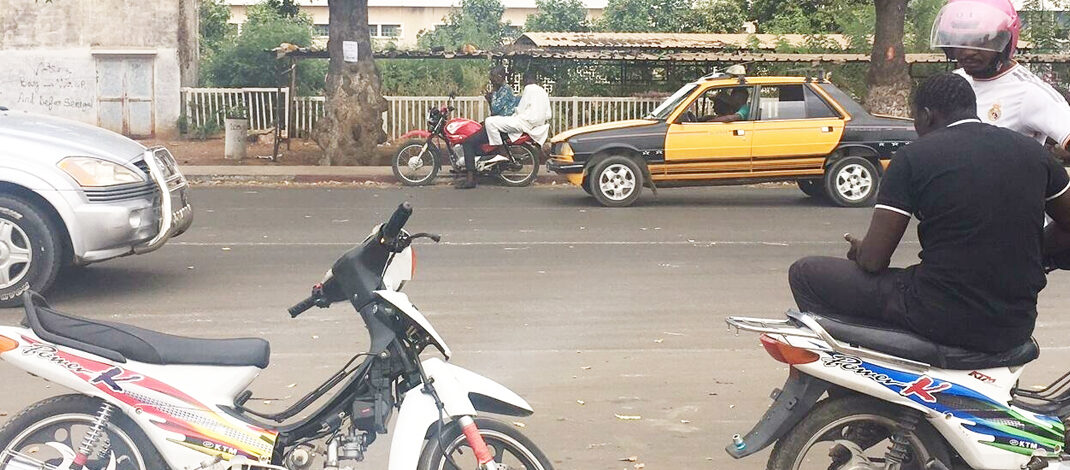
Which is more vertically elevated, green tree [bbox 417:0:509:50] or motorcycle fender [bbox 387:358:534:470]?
green tree [bbox 417:0:509:50]

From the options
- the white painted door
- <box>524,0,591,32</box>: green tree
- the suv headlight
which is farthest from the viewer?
<box>524,0,591,32</box>: green tree

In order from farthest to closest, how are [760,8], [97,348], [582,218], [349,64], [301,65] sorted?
1. [760,8]
2. [301,65]
3. [349,64]
4. [582,218]
5. [97,348]

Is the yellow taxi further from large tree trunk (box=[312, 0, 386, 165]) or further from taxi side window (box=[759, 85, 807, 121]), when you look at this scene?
large tree trunk (box=[312, 0, 386, 165])

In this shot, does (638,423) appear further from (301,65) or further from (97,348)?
(301,65)

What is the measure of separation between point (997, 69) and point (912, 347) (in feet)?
4.76

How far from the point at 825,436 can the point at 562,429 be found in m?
1.81

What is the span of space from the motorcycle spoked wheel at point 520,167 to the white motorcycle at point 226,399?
43.1ft

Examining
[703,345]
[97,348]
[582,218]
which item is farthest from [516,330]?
[582,218]

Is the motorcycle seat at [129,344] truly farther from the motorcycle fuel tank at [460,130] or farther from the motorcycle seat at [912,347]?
the motorcycle fuel tank at [460,130]

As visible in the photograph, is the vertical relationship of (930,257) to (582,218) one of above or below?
above

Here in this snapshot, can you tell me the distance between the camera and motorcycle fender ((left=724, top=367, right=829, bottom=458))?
424 centimetres

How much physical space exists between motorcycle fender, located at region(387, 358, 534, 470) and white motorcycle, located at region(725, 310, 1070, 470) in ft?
2.78

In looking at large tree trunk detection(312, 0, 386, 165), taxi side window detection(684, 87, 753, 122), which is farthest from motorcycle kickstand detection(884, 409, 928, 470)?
large tree trunk detection(312, 0, 386, 165)

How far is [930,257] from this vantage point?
4.23 m
